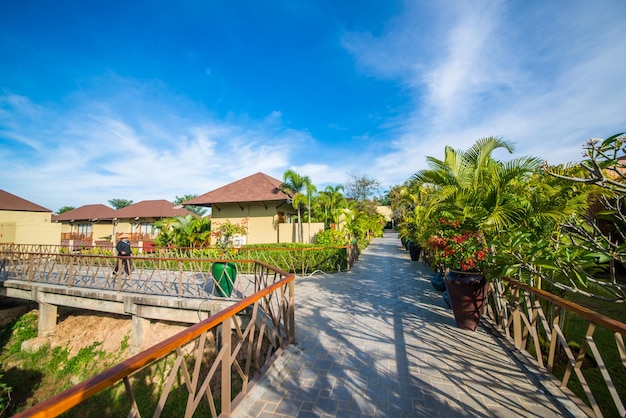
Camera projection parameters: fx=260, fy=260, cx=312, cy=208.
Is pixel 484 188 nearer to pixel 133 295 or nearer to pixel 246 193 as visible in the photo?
pixel 133 295

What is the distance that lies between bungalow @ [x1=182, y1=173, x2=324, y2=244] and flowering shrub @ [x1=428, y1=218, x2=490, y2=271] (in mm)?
11584

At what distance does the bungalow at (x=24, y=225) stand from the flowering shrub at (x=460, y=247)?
76.3 ft

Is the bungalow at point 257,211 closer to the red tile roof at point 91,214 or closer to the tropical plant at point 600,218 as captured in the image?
the tropical plant at point 600,218

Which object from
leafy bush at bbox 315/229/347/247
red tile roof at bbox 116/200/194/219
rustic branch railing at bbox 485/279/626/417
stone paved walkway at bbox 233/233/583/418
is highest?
red tile roof at bbox 116/200/194/219

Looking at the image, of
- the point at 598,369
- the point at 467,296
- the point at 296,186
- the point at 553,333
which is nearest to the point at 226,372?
the point at 553,333

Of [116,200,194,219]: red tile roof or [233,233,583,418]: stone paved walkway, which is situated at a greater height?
[116,200,194,219]: red tile roof

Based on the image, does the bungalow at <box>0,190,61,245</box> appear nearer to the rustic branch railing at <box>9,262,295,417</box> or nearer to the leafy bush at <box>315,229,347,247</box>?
the rustic branch railing at <box>9,262,295,417</box>

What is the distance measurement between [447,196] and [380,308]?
3.09 metres

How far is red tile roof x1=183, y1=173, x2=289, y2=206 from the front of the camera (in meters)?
16.4

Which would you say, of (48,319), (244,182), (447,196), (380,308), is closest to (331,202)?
(244,182)

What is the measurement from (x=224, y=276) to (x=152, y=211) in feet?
75.9

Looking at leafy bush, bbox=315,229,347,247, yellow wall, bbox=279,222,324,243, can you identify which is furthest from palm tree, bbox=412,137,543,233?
yellow wall, bbox=279,222,324,243

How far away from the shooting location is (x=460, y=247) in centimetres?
466

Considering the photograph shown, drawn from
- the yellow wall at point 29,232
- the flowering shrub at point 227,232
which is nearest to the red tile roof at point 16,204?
the yellow wall at point 29,232
